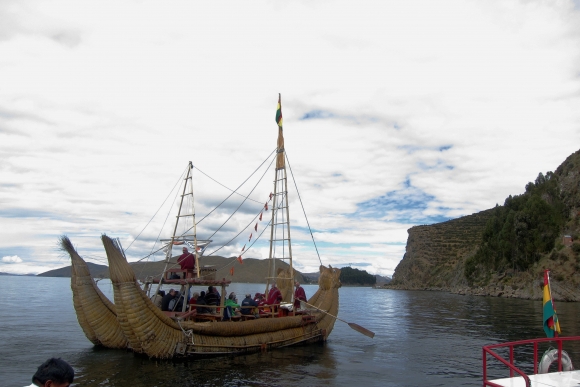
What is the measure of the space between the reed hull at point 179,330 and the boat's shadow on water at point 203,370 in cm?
62

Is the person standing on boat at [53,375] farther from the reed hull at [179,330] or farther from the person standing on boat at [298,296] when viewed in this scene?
the person standing on boat at [298,296]

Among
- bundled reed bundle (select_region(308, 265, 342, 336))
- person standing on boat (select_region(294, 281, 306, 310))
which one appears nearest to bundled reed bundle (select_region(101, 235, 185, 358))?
person standing on boat (select_region(294, 281, 306, 310))

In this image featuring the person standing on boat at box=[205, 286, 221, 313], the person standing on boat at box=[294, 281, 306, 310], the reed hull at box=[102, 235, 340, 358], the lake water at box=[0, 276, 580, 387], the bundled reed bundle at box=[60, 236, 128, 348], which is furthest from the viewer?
the person standing on boat at box=[294, 281, 306, 310]

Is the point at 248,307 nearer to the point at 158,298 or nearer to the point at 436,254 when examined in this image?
the point at 158,298

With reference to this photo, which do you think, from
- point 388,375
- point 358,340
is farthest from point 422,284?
point 388,375

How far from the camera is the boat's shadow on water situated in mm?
19062

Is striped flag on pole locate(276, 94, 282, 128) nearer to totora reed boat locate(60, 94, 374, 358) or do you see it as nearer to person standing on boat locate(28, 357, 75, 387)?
totora reed boat locate(60, 94, 374, 358)

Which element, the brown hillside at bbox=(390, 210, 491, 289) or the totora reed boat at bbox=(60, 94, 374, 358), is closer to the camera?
the totora reed boat at bbox=(60, 94, 374, 358)

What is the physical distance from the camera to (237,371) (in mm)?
21141

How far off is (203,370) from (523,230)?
328 ft

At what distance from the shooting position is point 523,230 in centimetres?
10388

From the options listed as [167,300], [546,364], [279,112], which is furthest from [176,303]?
[546,364]

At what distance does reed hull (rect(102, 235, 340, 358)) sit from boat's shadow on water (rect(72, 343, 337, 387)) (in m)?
0.62

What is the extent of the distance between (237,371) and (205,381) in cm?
229
